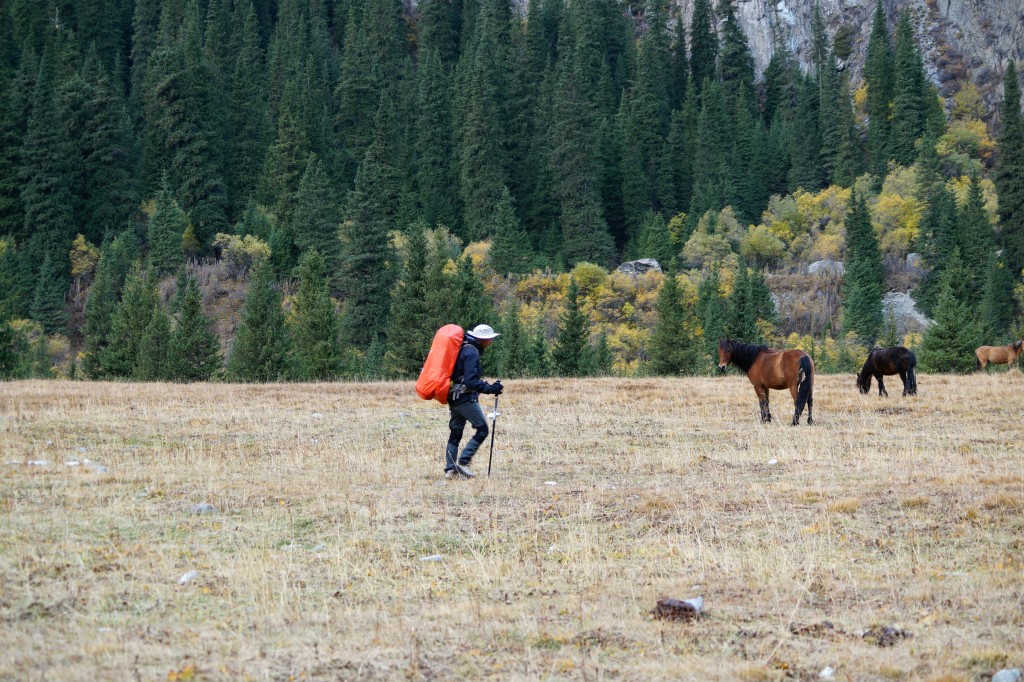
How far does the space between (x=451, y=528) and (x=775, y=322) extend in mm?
66462

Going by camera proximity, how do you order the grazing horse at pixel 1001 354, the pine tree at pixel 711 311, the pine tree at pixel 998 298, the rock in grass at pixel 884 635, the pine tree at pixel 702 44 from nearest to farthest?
the rock in grass at pixel 884 635
the grazing horse at pixel 1001 354
the pine tree at pixel 711 311
the pine tree at pixel 998 298
the pine tree at pixel 702 44

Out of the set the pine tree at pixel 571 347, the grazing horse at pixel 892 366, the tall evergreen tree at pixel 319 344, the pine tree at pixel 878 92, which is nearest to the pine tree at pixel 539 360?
the pine tree at pixel 571 347

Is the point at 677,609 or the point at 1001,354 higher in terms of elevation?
the point at 1001,354

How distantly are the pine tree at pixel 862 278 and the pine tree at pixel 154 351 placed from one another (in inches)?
1700

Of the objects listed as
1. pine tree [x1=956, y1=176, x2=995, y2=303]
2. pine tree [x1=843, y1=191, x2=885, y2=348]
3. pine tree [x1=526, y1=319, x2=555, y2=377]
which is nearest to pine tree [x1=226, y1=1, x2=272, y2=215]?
pine tree [x1=526, y1=319, x2=555, y2=377]

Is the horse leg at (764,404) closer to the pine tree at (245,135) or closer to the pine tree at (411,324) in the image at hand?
the pine tree at (411,324)

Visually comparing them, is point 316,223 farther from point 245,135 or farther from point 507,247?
point 245,135

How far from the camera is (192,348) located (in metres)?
49.7

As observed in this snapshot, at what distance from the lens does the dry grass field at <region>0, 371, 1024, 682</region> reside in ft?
26.5

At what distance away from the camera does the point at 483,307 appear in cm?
5609

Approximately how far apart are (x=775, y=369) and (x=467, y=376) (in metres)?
10.0

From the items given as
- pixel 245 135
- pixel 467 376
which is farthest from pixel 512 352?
pixel 245 135

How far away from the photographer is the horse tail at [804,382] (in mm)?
22562

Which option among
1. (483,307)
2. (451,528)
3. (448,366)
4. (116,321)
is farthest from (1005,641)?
(116,321)
